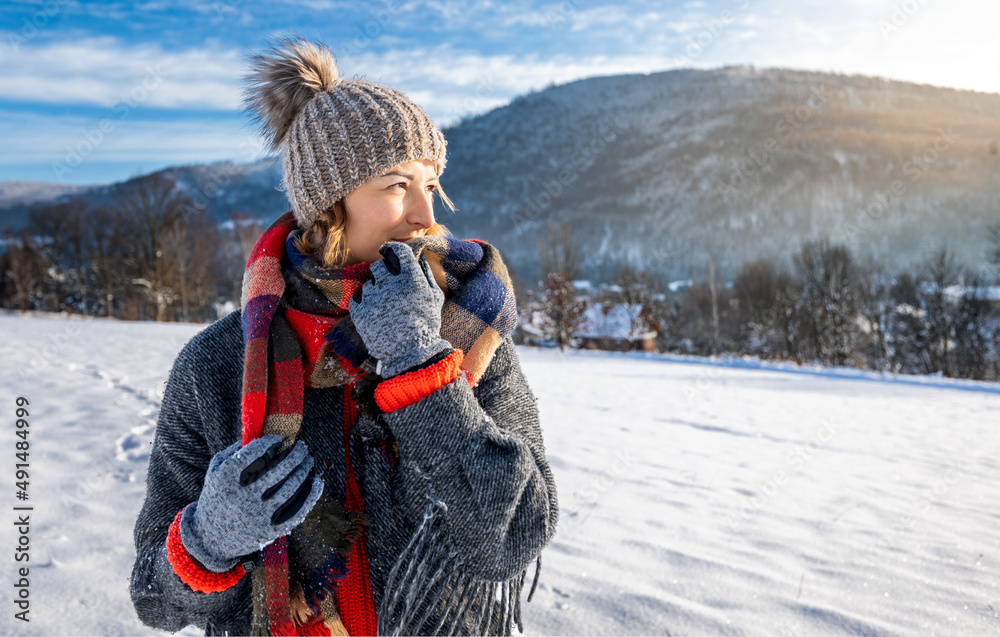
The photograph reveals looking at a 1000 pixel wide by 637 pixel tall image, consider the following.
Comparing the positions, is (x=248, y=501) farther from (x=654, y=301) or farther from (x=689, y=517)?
(x=654, y=301)

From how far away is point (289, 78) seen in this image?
4.69ft

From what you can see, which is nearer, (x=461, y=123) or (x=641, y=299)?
(x=641, y=299)

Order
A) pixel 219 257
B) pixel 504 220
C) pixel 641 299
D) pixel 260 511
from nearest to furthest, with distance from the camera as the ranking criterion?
pixel 260 511, pixel 641 299, pixel 219 257, pixel 504 220

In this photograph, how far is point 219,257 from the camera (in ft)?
167

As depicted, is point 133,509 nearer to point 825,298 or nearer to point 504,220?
point 825,298

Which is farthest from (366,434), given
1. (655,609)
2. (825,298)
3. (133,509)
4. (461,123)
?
(461,123)

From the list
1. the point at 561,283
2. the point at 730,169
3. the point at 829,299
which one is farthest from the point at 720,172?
the point at 561,283

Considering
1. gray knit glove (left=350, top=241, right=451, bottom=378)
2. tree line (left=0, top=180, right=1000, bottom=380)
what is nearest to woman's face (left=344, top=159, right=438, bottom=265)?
gray knit glove (left=350, top=241, right=451, bottom=378)

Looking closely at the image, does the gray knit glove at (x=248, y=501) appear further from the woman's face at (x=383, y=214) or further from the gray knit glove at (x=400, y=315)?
the woman's face at (x=383, y=214)

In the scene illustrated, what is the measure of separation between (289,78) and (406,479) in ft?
3.78

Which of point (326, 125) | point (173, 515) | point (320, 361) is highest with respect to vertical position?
point (326, 125)

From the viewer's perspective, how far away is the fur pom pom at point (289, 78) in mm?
1439

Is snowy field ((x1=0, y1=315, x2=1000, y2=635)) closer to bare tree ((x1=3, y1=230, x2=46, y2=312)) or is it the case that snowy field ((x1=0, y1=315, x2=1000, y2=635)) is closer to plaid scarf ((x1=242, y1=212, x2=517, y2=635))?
plaid scarf ((x1=242, y1=212, x2=517, y2=635))

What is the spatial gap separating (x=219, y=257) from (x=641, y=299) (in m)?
41.7
